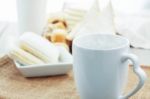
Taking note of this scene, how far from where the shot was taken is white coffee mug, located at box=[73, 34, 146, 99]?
479 millimetres

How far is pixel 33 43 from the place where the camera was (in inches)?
25.3

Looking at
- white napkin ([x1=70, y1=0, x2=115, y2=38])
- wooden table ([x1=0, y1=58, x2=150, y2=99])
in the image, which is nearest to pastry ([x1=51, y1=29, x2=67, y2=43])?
white napkin ([x1=70, y1=0, x2=115, y2=38])

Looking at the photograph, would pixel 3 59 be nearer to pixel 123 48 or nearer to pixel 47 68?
pixel 47 68

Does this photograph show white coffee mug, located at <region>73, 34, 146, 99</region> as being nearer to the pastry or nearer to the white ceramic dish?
the white ceramic dish

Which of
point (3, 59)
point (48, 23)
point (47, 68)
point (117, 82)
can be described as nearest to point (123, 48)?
point (117, 82)

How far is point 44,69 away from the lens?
0.62 metres

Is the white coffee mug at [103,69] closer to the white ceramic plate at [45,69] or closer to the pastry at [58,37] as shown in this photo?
the white ceramic plate at [45,69]

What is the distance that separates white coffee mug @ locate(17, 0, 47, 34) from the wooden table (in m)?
0.19

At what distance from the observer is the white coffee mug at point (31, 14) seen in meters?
0.82

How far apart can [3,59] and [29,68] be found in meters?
0.10

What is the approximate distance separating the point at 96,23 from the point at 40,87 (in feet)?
0.90

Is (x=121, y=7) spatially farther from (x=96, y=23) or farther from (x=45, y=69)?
(x=45, y=69)

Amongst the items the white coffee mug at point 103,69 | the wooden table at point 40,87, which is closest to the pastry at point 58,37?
the wooden table at point 40,87

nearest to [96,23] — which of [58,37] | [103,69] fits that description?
[58,37]
